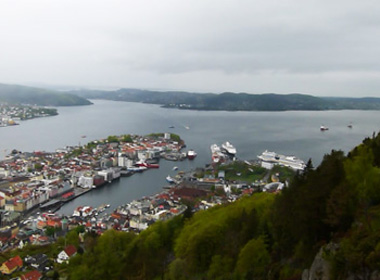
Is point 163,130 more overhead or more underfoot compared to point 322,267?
more underfoot

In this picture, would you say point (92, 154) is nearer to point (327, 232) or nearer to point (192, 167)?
point (192, 167)

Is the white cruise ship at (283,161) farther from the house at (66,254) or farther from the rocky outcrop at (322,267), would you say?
the rocky outcrop at (322,267)

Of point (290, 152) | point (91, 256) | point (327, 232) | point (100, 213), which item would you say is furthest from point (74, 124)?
point (327, 232)

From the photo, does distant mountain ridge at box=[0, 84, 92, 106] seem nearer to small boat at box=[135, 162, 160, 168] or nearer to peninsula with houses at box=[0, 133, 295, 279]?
peninsula with houses at box=[0, 133, 295, 279]

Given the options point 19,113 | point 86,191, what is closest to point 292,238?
point 86,191

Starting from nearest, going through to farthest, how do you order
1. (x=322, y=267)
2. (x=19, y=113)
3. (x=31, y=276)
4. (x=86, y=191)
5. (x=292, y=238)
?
(x=322, y=267), (x=292, y=238), (x=31, y=276), (x=86, y=191), (x=19, y=113)

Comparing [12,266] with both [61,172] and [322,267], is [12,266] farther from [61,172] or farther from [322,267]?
[61,172]
